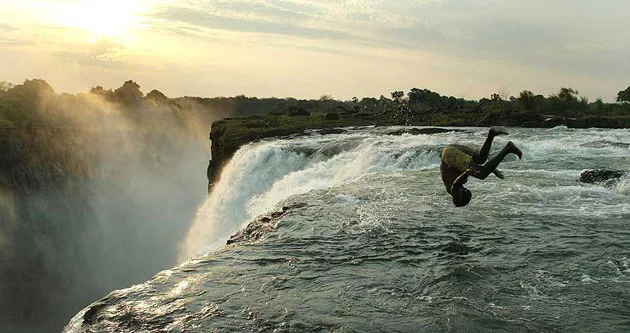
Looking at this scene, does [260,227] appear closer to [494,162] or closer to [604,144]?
[494,162]

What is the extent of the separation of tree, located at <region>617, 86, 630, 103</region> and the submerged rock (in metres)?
52.9

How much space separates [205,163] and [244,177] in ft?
234

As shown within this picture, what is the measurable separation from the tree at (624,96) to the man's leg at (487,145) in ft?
211

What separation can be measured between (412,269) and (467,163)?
227 cm

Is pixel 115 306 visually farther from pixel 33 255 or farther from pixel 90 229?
pixel 90 229

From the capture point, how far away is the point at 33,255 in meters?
47.7

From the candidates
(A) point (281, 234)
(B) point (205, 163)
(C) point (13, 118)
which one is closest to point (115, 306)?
(A) point (281, 234)

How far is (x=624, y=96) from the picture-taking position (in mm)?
61625

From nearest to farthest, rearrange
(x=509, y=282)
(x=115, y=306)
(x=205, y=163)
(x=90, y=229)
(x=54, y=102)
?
(x=115, y=306) → (x=509, y=282) → (x=90, y=229) → (x=54, y=102) → (x=205, y=163)

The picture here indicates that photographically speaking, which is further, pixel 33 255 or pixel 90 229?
pixel 90 229

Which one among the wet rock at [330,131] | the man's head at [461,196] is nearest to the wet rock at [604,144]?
the wet rock at [330,131]

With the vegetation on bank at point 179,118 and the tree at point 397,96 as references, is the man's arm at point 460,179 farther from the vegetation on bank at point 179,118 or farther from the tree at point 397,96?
the tree at point 397,96

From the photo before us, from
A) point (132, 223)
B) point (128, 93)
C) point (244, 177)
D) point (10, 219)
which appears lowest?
point (132, 223)

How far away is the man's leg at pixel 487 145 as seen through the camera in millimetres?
6949
